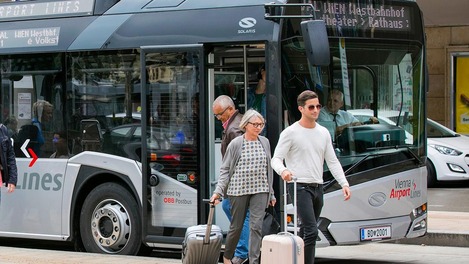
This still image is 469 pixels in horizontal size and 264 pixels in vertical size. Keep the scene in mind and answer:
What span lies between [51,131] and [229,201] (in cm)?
286

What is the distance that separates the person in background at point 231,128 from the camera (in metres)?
10.1

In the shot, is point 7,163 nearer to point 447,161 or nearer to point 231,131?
point 231,131

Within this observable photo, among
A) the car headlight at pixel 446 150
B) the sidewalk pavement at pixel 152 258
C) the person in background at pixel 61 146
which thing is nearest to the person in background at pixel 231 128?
the sidewalk pavement at pixel 152 258

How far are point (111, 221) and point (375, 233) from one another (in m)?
2.95

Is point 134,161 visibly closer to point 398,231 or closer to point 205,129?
point 205,129

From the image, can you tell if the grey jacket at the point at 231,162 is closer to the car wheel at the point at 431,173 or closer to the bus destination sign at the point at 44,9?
the bus destination sign at the point at 44,9

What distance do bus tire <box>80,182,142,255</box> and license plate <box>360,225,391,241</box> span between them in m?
2.47

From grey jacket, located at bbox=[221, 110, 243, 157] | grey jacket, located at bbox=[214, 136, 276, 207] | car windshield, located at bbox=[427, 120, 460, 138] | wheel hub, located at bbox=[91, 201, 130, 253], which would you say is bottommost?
wheel hub, located at bbox=[91, 201, 130, 253]

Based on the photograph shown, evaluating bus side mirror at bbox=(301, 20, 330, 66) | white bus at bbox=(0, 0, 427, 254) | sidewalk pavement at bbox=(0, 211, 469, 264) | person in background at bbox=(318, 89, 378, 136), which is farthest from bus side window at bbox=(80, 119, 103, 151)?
bus side mirror at bbox=(301, 20, 330, 66)

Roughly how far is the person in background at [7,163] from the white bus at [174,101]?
1.71 ft

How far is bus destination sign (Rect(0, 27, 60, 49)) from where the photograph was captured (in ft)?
39.8

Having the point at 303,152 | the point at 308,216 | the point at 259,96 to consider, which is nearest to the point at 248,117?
the point at 303,152

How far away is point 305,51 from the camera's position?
10258 mm

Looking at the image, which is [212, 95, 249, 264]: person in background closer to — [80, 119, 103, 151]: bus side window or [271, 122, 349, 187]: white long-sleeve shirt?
[271, 122, 349, 187]: white long-sleeve shirt
